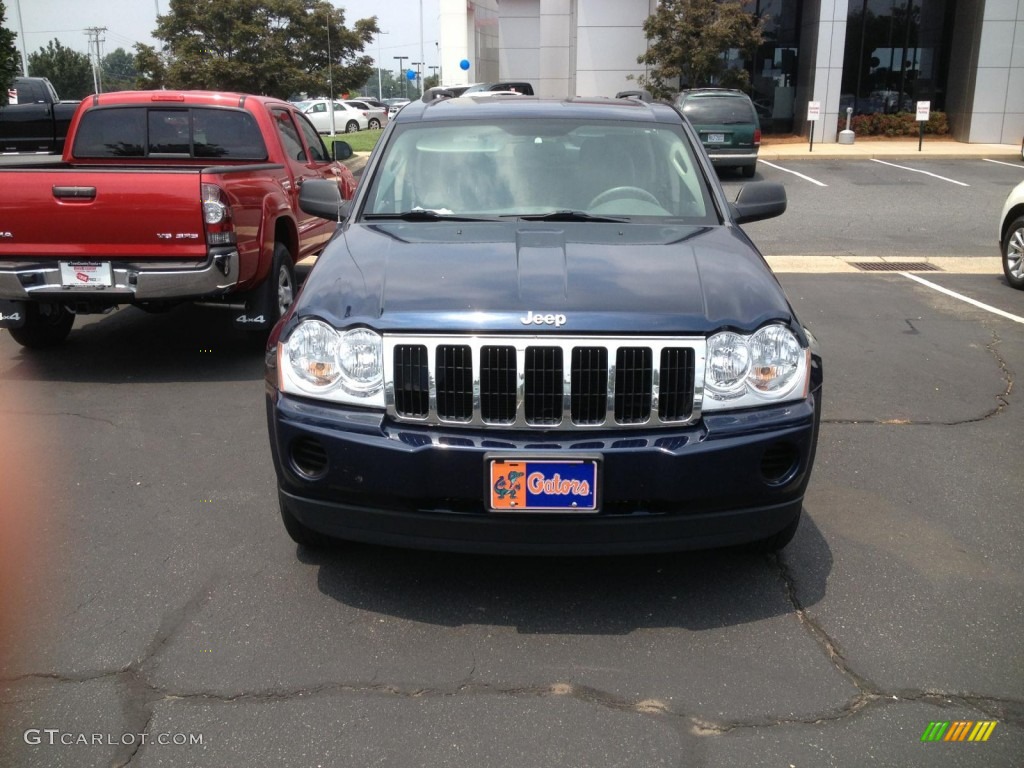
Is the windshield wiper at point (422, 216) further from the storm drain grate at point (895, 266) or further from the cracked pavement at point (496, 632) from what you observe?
the storm drain grate at point (895, 266)

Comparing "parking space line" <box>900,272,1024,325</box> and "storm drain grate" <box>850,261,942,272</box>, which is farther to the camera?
"storm drain grate" <box>850,261,942,272</box>

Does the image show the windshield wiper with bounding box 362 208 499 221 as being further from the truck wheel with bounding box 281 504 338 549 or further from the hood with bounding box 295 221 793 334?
the truck wheel with bounding box 281 504 338 549

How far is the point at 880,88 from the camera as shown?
3030 cm

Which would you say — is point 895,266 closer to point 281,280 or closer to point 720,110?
point 281,280

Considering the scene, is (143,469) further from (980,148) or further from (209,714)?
(980,148)

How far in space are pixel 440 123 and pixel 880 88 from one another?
28.5 meters

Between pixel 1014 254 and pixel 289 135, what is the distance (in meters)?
7.02

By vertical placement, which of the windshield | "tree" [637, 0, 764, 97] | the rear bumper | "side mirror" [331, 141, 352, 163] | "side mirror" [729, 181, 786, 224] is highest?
"tree" [637, 0, 764, 97]

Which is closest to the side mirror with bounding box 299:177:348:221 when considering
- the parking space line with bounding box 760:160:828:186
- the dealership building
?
the parking space line with bounding box 760:160:828:186

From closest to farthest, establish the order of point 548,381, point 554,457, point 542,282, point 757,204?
point 554,457, point 548,381, point 542,282, point 757,204

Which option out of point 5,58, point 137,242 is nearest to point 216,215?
point 137,242

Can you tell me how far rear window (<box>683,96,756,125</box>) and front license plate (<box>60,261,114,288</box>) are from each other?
50.8 feet

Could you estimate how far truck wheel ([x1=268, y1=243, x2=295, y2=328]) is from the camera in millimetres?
7496

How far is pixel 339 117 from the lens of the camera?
1752 inches
